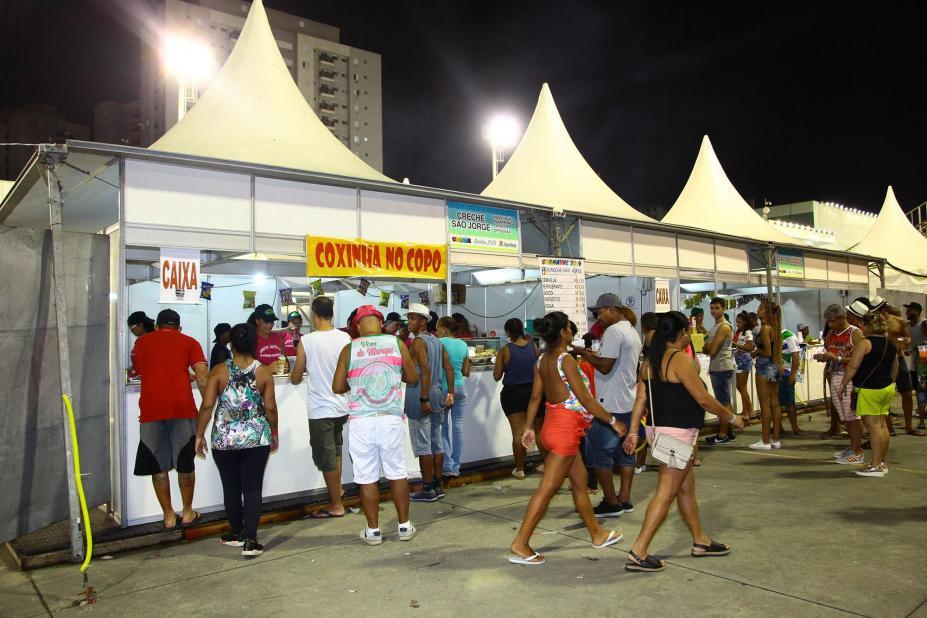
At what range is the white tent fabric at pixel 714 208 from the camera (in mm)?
14039

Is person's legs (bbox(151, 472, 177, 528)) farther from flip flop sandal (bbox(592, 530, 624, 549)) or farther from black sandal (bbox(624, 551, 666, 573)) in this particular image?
black sandal (bbox(624, 551, 666, 573))

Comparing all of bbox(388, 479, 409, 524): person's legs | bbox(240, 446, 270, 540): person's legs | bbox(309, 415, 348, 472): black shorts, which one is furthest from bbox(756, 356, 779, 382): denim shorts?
bbox(240, 446, 270, 540): person's legs

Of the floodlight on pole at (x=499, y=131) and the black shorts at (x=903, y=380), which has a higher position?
the floodlight on pole at (x=499, y=131)

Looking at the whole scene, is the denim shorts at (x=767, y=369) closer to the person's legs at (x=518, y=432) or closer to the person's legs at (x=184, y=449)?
the person's legs at (x=518, y=432)

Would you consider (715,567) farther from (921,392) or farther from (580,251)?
(921,392)

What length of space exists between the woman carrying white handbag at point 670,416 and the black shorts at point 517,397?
8.04ft

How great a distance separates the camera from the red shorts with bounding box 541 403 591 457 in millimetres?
4543

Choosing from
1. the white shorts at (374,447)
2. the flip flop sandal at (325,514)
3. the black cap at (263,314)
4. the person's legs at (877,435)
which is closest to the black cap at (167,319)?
the black cap at (263,314)

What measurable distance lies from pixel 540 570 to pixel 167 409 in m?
3.26

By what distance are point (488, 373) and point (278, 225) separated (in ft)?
10.3

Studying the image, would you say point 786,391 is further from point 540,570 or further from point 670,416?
point 540,570

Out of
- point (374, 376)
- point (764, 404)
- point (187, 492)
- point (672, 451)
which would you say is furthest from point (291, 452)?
point (764, 404)

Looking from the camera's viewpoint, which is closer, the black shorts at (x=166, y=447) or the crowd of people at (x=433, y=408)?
the crowd of people at (x=433, y=408)

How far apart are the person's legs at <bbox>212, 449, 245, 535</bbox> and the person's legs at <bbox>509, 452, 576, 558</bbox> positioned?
2.13 metres
